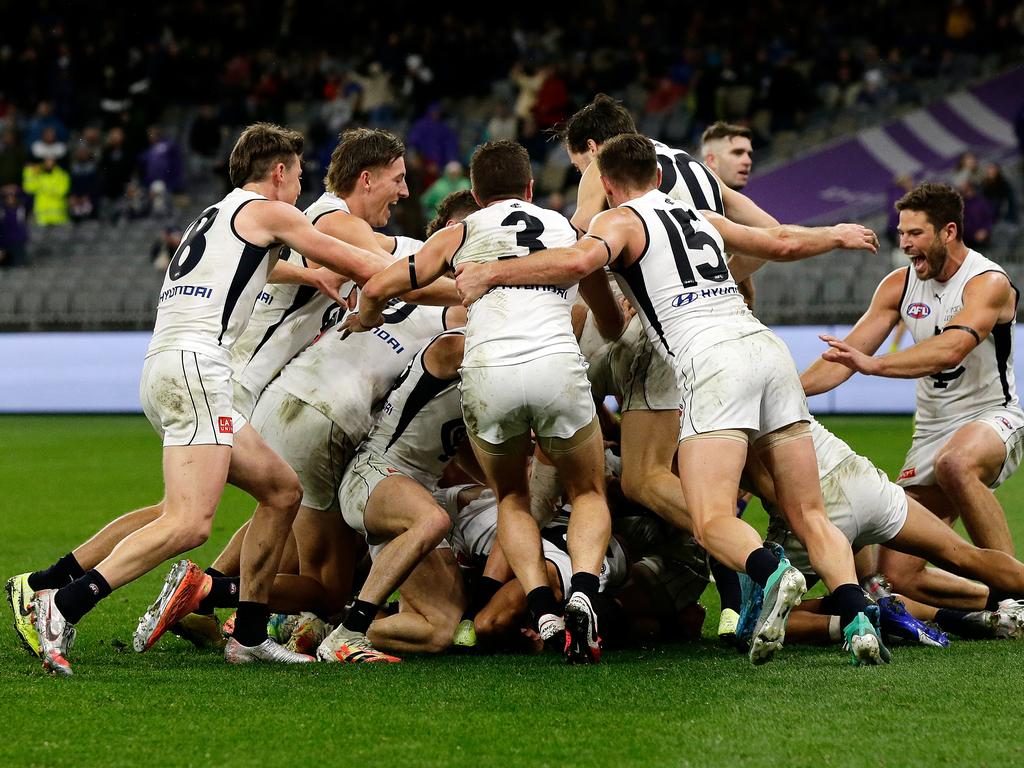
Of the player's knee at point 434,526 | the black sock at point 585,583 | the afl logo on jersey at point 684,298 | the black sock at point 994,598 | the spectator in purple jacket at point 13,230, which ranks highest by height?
the afl logo on jersey at point 684,298

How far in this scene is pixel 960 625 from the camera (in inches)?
245

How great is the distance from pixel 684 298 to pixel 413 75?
65.8ft

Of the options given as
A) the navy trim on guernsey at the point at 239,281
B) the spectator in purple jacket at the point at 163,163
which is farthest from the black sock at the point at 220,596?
the spectator in purple jacket at the point at 163,163

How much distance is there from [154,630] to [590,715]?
2156mm

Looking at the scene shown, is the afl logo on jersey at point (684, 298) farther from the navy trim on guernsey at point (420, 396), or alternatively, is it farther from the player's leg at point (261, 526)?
the player's leg at point (261, 526)

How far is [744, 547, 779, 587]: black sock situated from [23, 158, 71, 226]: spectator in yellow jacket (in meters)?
21.2

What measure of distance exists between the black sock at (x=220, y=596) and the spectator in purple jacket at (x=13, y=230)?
18.2 m

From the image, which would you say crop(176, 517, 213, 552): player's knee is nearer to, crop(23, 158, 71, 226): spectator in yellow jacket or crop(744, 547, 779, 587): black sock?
crop(744, 547, 779, 587): black sock

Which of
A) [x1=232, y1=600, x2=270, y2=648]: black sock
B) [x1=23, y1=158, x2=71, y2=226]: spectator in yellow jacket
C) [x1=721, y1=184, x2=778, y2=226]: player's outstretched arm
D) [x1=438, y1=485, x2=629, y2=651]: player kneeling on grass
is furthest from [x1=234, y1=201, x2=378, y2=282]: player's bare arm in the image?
[x1=23, y1=158, x2=71, y2=226]: spectator in yellow jacket

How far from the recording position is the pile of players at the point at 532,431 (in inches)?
222

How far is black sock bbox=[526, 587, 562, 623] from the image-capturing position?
5641mm

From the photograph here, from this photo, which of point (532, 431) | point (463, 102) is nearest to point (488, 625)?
point (532, 431)

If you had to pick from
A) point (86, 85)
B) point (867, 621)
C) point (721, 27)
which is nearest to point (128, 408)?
point (86, 85)

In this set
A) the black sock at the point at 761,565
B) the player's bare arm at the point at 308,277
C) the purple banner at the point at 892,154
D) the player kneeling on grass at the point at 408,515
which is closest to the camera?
the black sock at the point at 761,565
